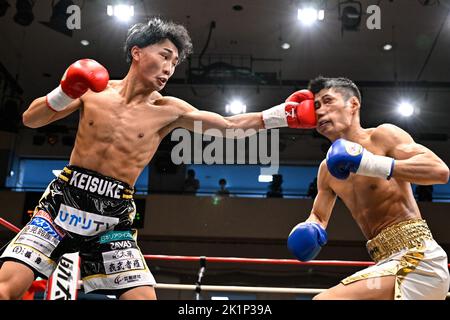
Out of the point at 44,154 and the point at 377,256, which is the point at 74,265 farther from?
the point at 44,154

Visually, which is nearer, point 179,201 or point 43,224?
point 43,224

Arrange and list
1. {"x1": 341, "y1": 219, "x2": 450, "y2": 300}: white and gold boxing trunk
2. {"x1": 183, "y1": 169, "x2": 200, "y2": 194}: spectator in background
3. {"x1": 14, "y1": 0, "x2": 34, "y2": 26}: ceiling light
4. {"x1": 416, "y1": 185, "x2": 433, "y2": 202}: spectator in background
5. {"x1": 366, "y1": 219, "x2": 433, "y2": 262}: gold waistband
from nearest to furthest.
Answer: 1. {"x1": 341, "y1": 219, "x2": 450, "y2": 300}: white and gold boxing trunk
2. {"x1": 366, "y1": 219, "x2": 433, "y2": 262}: gold waistband
3. {"x1": 14, "y1": 0, "x2": 34, "y2": 26}: ceiling light
4. {"x1": 416, "y1": 185, "x2": 433, "y2": 202}: spectator in background
5. {"x1": 183, "y1": 169, "x2": 200, "y2": 194}: spectator in background

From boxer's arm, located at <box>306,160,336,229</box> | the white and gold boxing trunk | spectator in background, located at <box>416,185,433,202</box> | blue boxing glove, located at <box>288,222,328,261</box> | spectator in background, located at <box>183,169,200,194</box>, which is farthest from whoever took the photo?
spectator in background, located at <box>183,169,200,194</box>

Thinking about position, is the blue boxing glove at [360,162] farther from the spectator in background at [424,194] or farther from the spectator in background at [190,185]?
the spectator in background at [424,194]

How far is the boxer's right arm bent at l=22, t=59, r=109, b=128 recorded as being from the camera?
2018 millimetres

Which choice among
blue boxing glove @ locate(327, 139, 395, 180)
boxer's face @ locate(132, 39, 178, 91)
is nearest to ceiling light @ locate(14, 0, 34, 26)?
Result: boxer's face @ locate(132, 39, 178, 91)

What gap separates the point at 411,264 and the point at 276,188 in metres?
7.12

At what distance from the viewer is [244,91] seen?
28.1 ft

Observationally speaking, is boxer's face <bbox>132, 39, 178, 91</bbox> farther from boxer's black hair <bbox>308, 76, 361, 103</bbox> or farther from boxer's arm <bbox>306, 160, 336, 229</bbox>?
boxer's arm <bbox>306, 160, 336, 229</bbox>

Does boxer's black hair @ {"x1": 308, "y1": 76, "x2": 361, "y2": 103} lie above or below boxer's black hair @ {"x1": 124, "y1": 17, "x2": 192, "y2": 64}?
below

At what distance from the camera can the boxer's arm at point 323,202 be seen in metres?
2.39

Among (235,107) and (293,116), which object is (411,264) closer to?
(293,116)

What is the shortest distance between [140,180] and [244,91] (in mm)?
3406

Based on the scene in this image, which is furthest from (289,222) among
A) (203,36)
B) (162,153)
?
(203,36)
